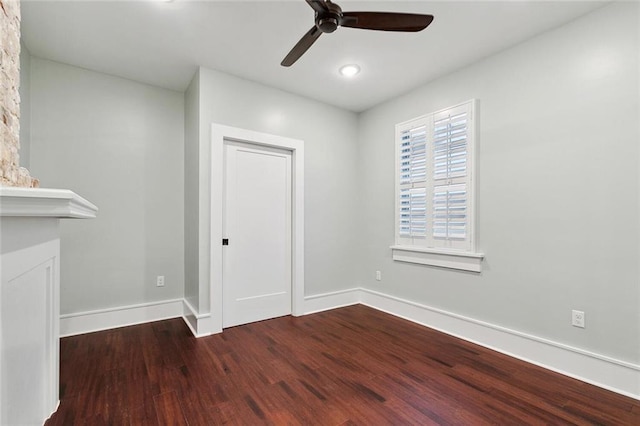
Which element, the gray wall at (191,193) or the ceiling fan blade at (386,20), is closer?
the ceiling fan blade at (386,20)

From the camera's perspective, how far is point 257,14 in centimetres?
224

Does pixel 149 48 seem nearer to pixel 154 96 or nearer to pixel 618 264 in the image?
pixel 154 96

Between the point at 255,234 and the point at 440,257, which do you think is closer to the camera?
the point at 440,257

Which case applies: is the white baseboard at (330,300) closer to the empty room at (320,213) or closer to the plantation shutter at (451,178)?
the empty room at (320,213)

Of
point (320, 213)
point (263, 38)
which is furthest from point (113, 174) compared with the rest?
point (320, 213)

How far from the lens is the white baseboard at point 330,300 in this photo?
3688 millimetres

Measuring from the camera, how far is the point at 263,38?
2.53 m

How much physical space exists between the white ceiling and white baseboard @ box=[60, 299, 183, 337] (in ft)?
8.26

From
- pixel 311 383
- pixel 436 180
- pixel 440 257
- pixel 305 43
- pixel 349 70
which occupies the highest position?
pixel 349 70

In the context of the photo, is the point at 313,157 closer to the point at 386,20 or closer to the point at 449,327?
the point at 386,20

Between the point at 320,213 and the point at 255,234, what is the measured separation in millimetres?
904

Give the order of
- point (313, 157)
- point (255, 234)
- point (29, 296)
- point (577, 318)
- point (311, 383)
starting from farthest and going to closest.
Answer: point (313, 157) < point (255, 234) < point (577, 318) < point (311, 383) < point (29, 296)

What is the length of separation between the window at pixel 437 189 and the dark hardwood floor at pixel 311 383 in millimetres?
899

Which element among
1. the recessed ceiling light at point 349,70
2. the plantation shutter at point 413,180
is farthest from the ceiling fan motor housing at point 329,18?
the plantation shutter at point 413,180
